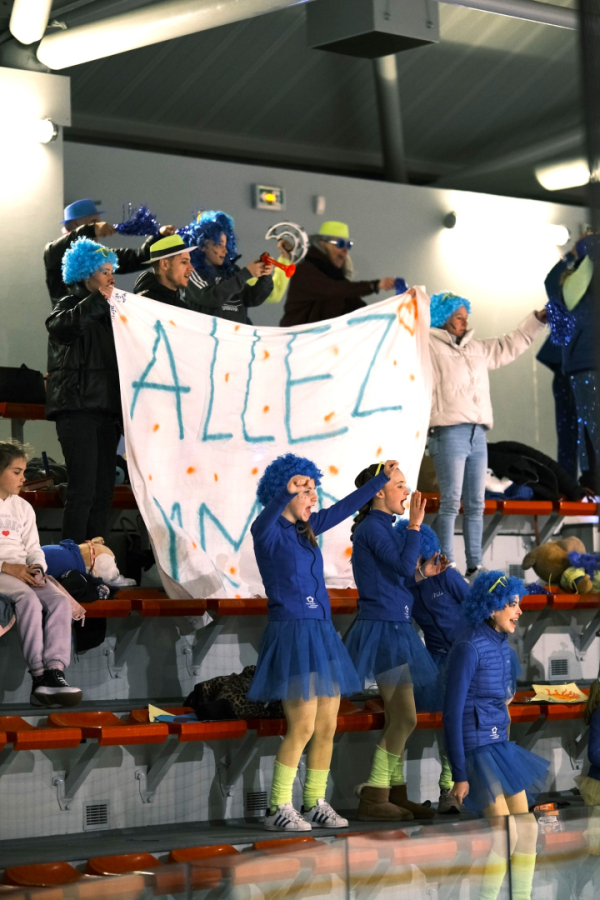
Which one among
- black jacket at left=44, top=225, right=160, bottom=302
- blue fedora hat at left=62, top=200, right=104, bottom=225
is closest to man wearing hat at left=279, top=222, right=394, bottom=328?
black jacket at left=44, top=225, right=160, bottom=302

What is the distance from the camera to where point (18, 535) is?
4.79 metres

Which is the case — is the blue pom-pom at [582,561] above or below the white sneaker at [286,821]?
above

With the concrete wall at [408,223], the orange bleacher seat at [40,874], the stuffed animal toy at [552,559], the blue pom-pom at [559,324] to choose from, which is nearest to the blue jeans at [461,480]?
the stuffed animal toy at [552,559]

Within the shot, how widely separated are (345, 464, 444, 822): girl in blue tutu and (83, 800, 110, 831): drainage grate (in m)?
0.99

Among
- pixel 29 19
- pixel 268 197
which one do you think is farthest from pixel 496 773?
pixel 268 197

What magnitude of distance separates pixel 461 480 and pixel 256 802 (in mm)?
2254

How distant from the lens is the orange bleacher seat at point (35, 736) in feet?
13.8

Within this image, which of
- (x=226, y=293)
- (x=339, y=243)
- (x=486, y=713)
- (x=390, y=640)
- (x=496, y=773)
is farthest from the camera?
(x=339, y=243)

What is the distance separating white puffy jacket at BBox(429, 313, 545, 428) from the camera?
21.2 feet

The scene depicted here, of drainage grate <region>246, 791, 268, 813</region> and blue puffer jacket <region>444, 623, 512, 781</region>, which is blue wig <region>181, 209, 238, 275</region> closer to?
blue puffer jacket <region>444, 623, 512, 781</region>

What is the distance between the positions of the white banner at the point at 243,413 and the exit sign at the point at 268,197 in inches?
111

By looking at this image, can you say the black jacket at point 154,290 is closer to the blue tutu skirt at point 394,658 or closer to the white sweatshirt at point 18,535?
the white sweatshirt at point 18,535

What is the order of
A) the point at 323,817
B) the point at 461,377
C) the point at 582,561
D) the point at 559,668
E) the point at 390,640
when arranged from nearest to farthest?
the point at 323,817 < the point at 390,640 < the point at 559,668 < the point at 582,561 < the point at 461,377

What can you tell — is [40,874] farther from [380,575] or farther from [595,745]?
[595,745]
